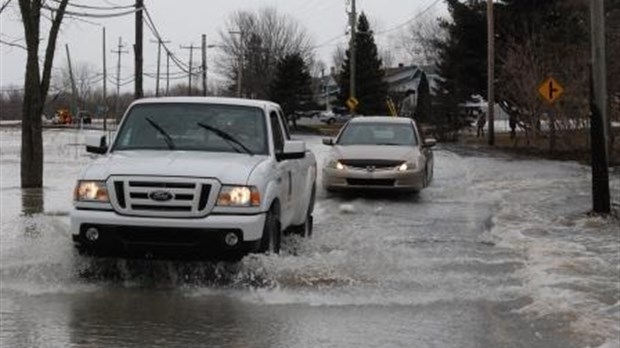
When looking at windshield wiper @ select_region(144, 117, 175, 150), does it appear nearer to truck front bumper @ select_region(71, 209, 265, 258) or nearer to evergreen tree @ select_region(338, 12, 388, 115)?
truck front bumper @ select_region(71, 209, 265, 258)

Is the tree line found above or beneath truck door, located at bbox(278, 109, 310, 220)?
above

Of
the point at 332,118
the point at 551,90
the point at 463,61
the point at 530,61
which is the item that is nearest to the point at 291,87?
the point at 332,118

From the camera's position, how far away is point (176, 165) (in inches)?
316

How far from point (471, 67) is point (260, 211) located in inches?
1592

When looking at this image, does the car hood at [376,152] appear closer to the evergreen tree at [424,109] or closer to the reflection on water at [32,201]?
the reflection on water at [32,201]

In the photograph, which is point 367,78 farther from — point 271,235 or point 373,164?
point 271,235

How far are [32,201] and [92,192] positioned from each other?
7.05 m

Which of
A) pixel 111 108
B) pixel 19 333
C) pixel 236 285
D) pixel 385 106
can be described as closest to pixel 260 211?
pixel 236 285

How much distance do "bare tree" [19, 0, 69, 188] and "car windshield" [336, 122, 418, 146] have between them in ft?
18.2

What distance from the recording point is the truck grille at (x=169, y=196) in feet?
25.6

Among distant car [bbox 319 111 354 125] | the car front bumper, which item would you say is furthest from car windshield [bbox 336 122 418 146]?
distant car [bbox 319 111 354 125]

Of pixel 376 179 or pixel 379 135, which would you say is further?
pixel 379 135

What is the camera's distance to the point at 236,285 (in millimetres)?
8039

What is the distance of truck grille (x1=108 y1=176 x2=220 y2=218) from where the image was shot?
25.6 ft
